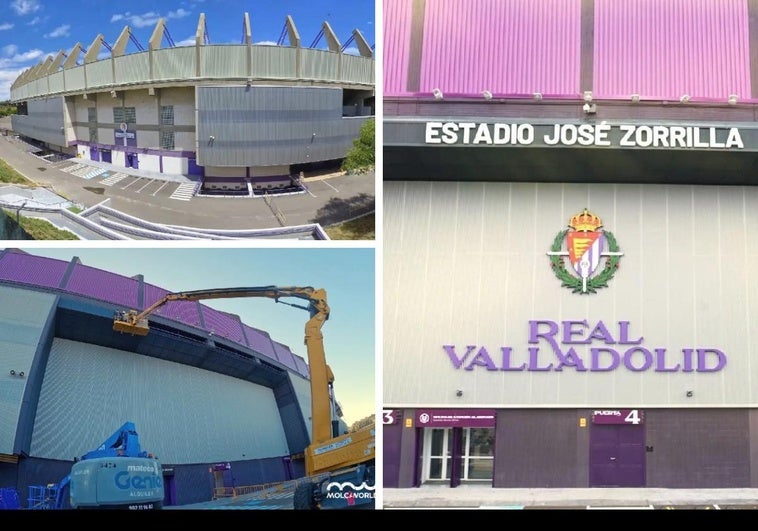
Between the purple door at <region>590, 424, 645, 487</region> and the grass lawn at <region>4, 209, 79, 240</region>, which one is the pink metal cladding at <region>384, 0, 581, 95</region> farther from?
the purple door at <region>590, 424, 645, 487</region>

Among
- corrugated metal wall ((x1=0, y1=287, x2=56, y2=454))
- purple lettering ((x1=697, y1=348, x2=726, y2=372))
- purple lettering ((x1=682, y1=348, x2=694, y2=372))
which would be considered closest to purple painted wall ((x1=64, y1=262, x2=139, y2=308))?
corrugated metal wall ((x1=0, y1=287, x2=56, y2=454))

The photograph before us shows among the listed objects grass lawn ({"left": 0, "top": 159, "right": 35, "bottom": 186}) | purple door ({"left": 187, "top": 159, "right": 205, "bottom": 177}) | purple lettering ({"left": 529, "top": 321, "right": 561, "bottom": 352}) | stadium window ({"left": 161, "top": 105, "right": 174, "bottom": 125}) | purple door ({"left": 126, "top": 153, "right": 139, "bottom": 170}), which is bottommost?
purple lettering ({"left": 529, "top": 321, "right": 561, "bottom": 352})

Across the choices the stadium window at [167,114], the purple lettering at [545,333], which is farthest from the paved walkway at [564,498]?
the stadium window at [167,114]

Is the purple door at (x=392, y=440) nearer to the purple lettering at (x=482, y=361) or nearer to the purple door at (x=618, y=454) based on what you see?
the purple lettering at (x=482, y=361)

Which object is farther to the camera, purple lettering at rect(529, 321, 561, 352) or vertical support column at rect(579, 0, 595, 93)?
purple lettering at rect(529, 321, 561, 352)

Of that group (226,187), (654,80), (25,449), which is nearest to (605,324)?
(654,80)

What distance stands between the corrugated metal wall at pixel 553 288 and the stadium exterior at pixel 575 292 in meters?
0.01

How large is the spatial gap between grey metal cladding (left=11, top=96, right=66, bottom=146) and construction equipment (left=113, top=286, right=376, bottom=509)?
1104 millimetres

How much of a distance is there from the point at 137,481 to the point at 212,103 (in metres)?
1.97

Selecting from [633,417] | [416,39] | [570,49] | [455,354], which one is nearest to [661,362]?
[633,417]

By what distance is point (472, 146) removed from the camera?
5.84 metres

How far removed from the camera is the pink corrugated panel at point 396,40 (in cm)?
536

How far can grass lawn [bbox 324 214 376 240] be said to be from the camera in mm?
4176

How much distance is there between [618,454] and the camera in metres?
6.22
